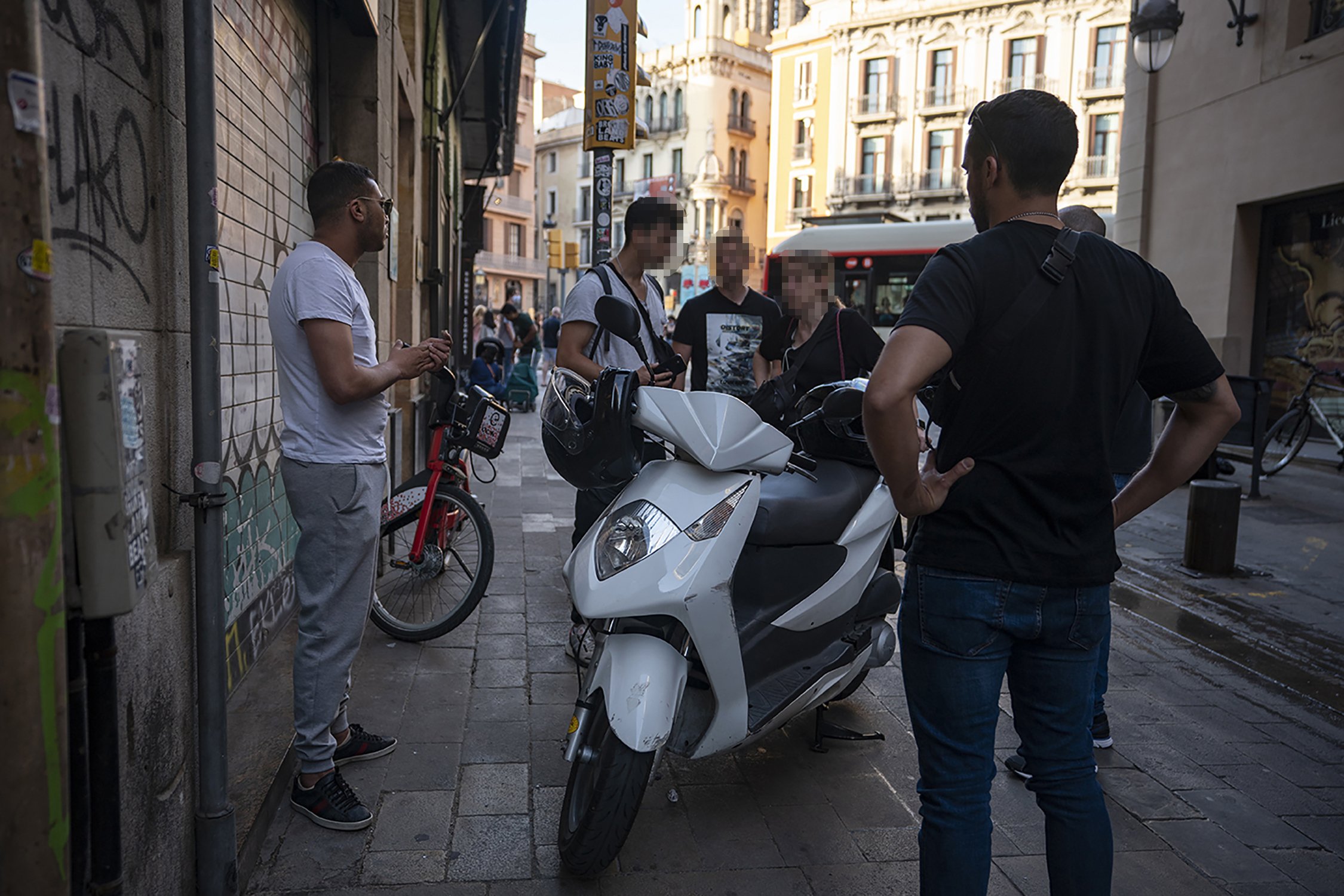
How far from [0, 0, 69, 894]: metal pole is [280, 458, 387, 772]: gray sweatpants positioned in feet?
4.90

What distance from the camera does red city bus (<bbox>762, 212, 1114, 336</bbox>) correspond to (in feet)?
60.3

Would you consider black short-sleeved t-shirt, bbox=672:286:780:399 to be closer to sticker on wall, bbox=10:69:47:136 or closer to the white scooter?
the white scooter

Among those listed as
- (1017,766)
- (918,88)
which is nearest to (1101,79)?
(918,88)

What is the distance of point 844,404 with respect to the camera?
2830 millimetres

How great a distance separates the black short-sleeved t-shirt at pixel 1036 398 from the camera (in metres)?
2.06

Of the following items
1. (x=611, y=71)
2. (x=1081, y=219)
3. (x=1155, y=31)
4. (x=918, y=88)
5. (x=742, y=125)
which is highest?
(x=742, y=125)

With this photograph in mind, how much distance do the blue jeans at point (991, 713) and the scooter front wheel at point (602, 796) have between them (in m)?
0.78

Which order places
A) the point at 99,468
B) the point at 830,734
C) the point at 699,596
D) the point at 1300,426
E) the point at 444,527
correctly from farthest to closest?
the point at 1300,426, the point at 444,527, the point at 830,734, the point at 699,596, the point at 99,468

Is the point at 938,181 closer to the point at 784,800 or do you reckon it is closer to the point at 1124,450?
the point at 1124,450

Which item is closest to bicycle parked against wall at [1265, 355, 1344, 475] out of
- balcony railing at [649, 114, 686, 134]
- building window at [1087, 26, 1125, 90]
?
building window at [1087, 26, 1125, 90]

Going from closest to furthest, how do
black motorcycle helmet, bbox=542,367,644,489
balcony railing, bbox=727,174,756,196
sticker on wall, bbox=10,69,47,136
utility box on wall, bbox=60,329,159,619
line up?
sticker on wall, bbox=10,69,47,136 → utility box on wall, bbox=60,329,159,619 → black motorcycle helmet, bbox=542,367,644,489 → balcony railing, bbox=727,174,756,196

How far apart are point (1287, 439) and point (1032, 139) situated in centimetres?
1037

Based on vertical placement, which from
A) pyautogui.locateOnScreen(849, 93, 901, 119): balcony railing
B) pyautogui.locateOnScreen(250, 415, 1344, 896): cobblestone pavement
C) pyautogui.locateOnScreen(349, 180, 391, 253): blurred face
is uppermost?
pyautogui.locateOnScreen(849, 93, 901, 119): balcony railing

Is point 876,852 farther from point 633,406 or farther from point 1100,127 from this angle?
point 1100,127
